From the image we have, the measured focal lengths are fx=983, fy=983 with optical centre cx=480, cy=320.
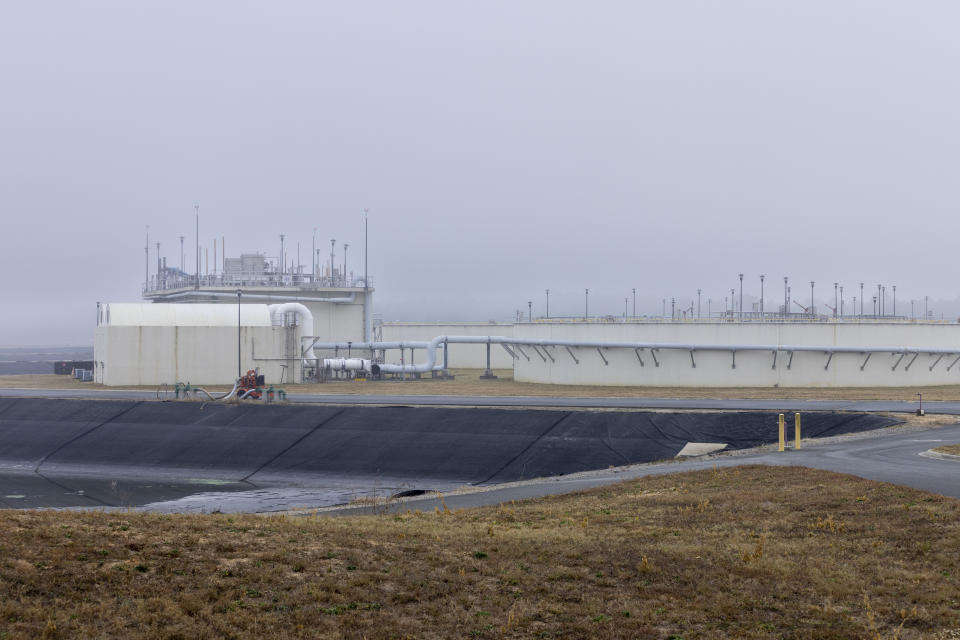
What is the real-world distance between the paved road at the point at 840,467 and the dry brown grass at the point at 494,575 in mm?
4295

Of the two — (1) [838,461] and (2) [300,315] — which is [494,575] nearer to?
(1) [838,461]

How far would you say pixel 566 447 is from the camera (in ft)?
126

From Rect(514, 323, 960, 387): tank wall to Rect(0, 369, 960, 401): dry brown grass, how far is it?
4.18ft

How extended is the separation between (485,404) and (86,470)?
18.3m

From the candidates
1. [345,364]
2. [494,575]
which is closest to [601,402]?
[345,364]

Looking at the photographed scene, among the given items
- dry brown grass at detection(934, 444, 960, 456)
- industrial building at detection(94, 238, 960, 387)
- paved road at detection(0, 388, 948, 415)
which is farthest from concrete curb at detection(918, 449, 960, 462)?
industrial building at detection(94, 238, 960, 387)

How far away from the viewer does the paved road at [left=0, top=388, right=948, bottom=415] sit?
42.9m

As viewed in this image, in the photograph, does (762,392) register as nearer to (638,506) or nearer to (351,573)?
(638,506)

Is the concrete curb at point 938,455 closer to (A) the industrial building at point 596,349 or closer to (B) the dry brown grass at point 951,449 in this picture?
(B) the dry brown grass at point 951,449

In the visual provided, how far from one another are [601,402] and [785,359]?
59.9 ft

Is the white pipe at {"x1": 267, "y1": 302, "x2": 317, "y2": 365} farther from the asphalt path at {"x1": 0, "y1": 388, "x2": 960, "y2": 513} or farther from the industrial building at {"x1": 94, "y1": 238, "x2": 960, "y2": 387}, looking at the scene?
the asphalt path at {"x1": 0, "y1": 388, "x2": 960, "y2": 513}

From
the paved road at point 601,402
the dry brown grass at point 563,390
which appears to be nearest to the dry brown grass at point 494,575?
the paved road at point 601,402

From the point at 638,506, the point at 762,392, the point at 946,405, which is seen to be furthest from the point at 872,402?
the point at 638,506

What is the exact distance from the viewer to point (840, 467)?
24.8 m
